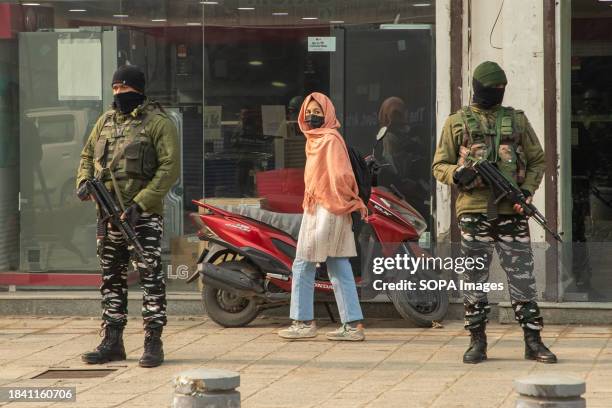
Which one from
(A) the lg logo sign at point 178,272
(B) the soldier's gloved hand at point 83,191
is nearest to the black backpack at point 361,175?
(B) the soldier's gloved hand at point 83,191

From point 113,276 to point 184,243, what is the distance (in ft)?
8.45

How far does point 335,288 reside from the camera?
9359 mm

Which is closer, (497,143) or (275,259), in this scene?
(497,143)

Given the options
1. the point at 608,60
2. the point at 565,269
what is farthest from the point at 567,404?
the point at 608,60

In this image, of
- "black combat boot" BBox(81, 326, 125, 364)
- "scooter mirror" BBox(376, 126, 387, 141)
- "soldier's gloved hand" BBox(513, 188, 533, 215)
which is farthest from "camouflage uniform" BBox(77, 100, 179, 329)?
"soldier's gloved hand" BBox(513, 188, 533, 215)

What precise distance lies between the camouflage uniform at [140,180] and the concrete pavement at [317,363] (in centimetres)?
48

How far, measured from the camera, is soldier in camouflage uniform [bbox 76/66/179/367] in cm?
823

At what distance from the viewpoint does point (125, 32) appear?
11.1m

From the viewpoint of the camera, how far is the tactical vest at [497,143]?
821 cm

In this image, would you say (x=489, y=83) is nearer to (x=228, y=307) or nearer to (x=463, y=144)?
(x=463, y=144)

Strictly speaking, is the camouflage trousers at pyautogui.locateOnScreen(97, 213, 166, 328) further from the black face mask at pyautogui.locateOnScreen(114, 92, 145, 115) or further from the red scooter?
the red scooter

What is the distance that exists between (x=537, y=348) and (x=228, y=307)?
2713 millimetres

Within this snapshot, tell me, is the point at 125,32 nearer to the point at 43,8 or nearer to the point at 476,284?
the point at 43,8

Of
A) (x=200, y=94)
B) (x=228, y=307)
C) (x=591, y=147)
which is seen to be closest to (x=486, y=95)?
(x=591, y=147)
